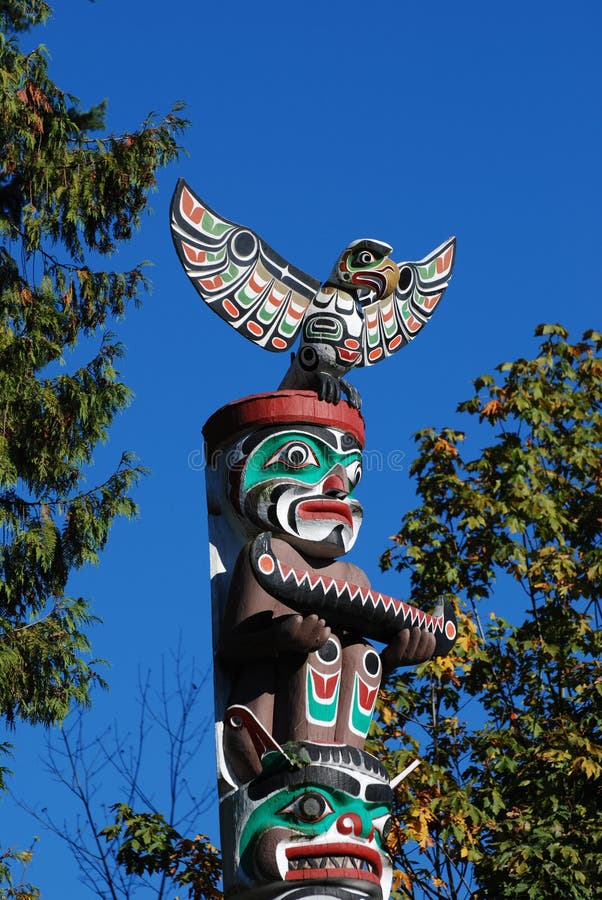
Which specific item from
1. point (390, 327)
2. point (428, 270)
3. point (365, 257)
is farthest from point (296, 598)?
point (428, 270)

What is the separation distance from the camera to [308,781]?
29.9 ft

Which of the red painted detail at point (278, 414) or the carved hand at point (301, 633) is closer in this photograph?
the carved hand at point (301, 633)

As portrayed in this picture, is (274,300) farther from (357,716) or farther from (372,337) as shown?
(357,716)

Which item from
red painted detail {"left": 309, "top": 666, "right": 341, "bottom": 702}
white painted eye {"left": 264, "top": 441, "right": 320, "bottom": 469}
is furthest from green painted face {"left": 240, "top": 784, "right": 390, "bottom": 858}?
white painted eye {"left": 264, "top": 441, "right": 320, "bottom": 469}

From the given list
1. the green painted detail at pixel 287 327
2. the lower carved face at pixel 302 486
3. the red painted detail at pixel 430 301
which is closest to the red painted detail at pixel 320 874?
the lower carved face at pixel 302 486

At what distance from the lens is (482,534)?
565 inches

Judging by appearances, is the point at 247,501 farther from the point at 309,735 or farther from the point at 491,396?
the point at 491,396

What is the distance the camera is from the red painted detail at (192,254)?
10930 millimetres

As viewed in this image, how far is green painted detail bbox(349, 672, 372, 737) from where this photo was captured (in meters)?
9.77

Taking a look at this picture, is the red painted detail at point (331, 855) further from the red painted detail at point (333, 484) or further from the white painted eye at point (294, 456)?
the white painted eye at point (294, 456)

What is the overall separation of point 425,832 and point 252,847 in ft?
9.94

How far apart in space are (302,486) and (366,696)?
5.03ft

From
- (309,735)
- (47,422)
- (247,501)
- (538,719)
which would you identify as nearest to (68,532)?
(47,422)

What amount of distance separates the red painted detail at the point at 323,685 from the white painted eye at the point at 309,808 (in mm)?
722
